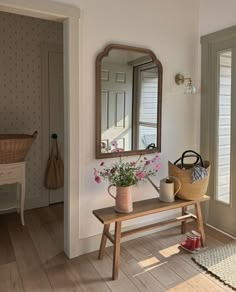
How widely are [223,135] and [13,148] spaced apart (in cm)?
218

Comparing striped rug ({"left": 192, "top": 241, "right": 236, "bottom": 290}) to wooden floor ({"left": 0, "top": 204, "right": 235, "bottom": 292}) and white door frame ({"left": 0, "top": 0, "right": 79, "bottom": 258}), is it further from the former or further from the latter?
white door frame ({"left": 0, "top": 0, "right": 79, "bottom": 258})

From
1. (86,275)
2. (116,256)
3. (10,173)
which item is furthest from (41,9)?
(86,275)

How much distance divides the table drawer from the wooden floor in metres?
0.57

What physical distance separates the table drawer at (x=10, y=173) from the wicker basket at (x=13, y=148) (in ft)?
0.29

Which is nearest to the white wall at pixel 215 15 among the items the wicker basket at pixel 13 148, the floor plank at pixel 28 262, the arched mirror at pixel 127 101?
the arched mirror at pixel 127 101

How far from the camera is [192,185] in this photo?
2.36 meters

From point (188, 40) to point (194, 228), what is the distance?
2.01 meters

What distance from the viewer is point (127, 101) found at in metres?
2.57

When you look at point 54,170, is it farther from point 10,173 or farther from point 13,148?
point 13,148

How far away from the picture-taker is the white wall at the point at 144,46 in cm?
229

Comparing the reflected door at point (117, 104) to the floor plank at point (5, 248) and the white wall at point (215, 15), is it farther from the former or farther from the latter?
the floor plank at point (5, 248)

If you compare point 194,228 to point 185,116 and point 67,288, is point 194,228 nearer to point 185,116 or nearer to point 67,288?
point 185,116

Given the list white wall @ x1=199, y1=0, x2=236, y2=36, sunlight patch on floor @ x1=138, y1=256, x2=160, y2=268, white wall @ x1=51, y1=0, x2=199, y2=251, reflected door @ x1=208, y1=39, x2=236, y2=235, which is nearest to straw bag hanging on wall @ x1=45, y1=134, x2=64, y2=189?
white wall @ x1=51, y1=0, x2=199, y2=251

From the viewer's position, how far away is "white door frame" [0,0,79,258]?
6.74ft
